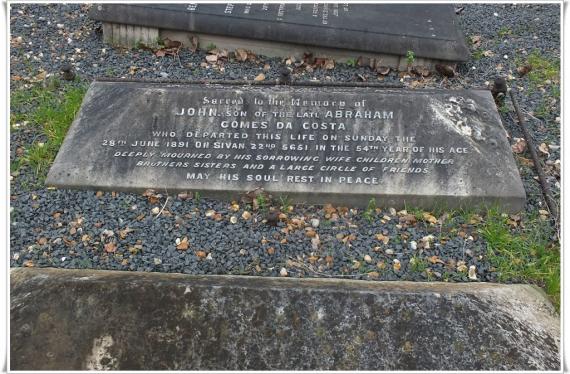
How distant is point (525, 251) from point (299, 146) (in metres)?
2.00

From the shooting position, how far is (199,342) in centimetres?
237

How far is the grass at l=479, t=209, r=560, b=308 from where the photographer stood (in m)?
3.40

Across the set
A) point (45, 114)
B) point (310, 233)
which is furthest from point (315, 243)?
point (45, 114)

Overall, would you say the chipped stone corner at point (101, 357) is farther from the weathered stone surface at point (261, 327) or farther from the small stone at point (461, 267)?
the small stone at point (461, 267)

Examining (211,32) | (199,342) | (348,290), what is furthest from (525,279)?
(211,32)

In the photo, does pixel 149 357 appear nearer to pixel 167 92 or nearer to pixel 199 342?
pixel 199 342

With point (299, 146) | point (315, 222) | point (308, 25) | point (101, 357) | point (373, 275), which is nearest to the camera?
point (101, 357)

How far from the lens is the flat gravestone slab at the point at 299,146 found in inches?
150

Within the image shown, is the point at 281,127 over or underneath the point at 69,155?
over

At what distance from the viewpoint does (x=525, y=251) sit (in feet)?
11.8

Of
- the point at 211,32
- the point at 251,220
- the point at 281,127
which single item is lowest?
the point at 251,220

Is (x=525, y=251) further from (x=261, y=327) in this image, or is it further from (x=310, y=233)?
(x=261, y=327)

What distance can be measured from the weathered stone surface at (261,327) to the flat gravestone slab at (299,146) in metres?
1.26

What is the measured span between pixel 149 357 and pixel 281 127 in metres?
2.32
